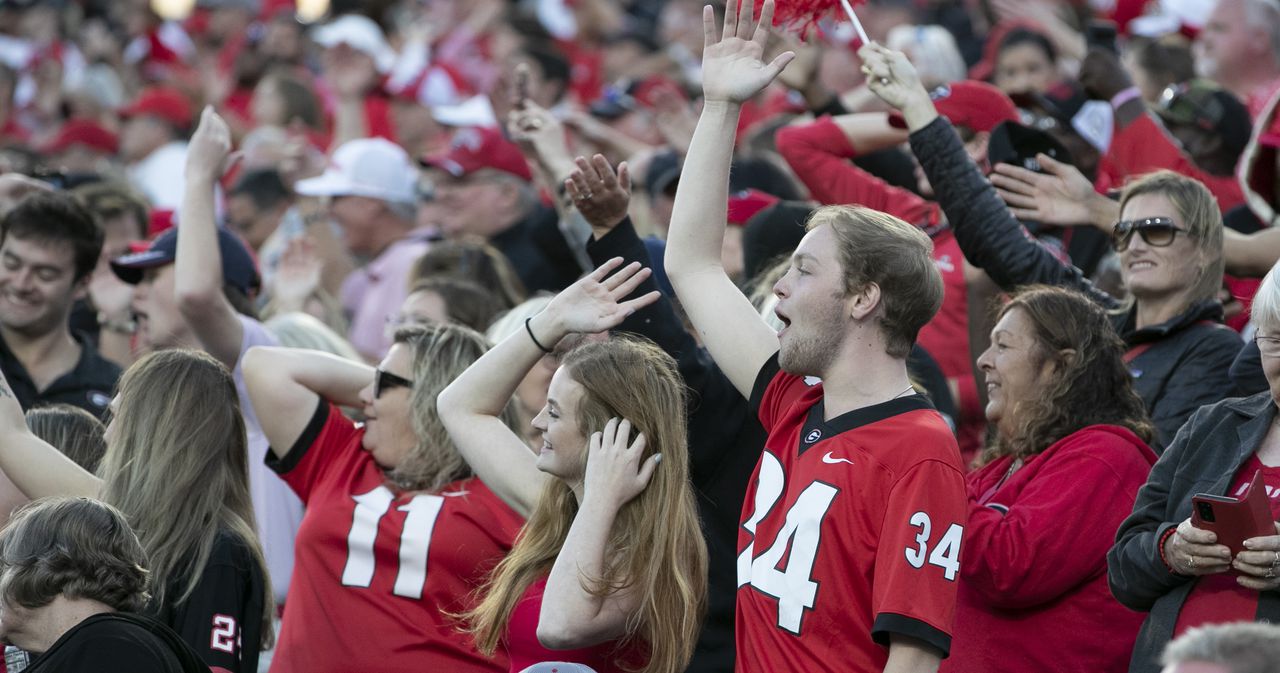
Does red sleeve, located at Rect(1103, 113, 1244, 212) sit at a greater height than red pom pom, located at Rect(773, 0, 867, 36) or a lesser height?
lesser

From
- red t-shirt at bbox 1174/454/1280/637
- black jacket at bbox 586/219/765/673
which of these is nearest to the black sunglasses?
black jacket at bbox 586/219/765/673


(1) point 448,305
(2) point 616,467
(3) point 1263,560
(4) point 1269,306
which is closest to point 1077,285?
(4) point 1269,306

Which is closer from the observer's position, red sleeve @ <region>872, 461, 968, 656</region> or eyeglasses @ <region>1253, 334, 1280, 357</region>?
red sleeve @ <region>872, 461, 968, 656</region>

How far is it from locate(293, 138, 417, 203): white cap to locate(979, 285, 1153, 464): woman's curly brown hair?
17.1 feet

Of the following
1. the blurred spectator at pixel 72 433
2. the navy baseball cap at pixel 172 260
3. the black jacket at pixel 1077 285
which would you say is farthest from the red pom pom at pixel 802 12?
the navy baseball cap at pixel 172 260

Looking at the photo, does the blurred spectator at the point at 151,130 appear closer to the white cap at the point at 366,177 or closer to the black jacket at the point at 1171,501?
the white cap at the point at 366,177

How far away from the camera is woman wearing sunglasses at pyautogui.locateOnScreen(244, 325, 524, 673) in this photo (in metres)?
4.54

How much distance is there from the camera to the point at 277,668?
4613 millimetres

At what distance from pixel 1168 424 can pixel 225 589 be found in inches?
108

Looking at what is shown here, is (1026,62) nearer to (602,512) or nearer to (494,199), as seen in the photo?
(494,199)

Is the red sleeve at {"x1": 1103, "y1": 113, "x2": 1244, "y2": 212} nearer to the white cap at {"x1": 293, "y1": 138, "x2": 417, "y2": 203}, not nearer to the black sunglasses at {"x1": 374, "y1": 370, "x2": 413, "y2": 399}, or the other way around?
the black sunglasses at {"x1": 374, "y1": 370, "x2": 413, "y2": 399}

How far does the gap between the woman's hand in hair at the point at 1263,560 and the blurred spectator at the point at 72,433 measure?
325 centimetres

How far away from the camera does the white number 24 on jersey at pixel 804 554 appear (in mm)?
3293

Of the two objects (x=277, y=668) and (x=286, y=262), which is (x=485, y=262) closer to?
(x=286, y=262)
